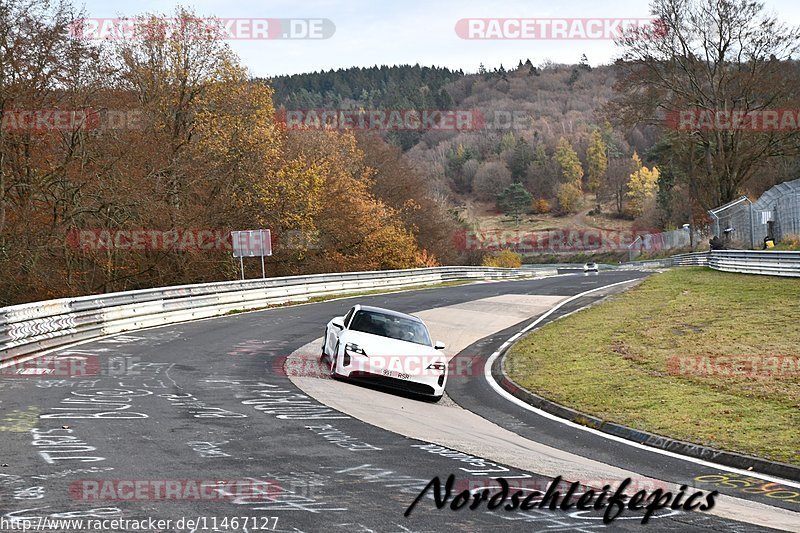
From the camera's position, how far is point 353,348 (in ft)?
51.4

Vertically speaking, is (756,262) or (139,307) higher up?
(756,262)

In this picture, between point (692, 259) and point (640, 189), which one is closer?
point (692, 259)

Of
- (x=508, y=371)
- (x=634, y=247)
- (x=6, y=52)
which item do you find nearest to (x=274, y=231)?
(x=6, y=52)

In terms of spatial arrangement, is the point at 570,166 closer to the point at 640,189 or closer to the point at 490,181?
the point at 490,181

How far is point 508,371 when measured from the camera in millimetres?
18453

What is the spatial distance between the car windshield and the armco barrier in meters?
7.02

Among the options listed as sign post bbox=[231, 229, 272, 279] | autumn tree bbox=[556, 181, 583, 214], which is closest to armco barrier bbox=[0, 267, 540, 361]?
sign post bbox=[231, 229, 272, 279]

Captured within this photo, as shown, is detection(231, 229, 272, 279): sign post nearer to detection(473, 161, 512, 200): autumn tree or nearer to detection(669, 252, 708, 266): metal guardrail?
detection(669, 252, 708, 266): metal guardrail

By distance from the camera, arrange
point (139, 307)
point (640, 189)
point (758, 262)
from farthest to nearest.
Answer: point (640, 189) < point (758, 262) < point (139, 307)

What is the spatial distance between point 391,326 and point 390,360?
1392mm

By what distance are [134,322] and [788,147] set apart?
128ft

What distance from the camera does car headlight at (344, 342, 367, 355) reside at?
15594mm

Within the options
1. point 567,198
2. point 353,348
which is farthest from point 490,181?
point 353,348

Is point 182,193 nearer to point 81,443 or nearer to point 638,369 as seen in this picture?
point 638,369
